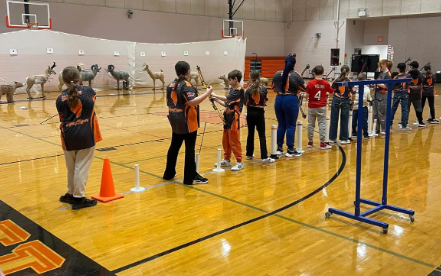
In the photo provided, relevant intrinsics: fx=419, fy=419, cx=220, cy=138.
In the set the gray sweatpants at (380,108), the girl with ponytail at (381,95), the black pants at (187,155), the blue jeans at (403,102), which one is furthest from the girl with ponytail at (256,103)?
the blue jeans at (403,102)

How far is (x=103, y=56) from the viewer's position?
19.5 m

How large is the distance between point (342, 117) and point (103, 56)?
14.2 meters

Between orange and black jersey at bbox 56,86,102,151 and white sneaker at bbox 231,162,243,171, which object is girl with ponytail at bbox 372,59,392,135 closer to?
white sneaker at bbox 231,162,243,171

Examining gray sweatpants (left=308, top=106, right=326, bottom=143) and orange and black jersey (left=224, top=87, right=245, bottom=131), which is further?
gray sweatpants (left=308, top=106, right=326, bottom=143)

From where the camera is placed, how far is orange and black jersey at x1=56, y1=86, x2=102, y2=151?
4.55 m

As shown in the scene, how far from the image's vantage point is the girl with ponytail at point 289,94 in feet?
22.8

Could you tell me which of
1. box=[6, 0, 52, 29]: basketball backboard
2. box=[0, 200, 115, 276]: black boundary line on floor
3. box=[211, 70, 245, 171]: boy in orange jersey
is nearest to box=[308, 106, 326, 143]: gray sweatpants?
box=[211, 70, 245, 171]: boy in orange jersey

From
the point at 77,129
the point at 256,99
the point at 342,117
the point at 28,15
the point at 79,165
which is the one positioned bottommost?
the point at 79,165

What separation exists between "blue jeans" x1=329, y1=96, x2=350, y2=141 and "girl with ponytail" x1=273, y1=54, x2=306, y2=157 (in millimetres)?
1339

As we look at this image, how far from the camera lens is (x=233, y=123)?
6.11 m

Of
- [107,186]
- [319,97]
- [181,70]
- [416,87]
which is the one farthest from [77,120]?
[416,87]

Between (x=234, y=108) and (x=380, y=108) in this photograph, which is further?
(x=380, y=108)

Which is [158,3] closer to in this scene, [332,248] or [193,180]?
[193,180]

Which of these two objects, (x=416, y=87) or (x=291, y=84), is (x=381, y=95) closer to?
(x=416, y=87)
